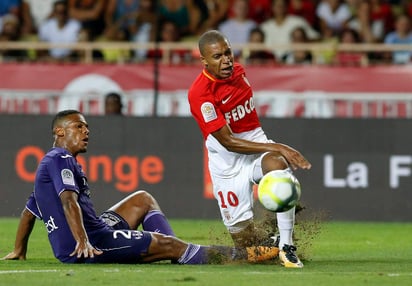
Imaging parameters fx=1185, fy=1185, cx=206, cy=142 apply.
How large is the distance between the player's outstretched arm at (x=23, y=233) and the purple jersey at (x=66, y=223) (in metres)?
0.29

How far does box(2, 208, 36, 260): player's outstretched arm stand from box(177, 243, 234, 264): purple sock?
1.40 metres

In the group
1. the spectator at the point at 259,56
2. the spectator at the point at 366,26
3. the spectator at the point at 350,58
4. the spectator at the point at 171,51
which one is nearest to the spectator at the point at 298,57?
the spectator at the point at 259,56

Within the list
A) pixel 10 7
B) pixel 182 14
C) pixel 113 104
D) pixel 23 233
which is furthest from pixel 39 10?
pixel 23 233

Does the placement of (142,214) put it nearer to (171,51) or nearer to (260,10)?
(171,51)

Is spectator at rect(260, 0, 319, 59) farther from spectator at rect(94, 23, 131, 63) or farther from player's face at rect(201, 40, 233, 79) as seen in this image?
player's face at rect(201, 40, 233, 79)

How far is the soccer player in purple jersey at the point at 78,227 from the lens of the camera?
1009 cm

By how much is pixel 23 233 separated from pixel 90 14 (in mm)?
9734

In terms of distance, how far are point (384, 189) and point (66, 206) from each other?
26.9ft

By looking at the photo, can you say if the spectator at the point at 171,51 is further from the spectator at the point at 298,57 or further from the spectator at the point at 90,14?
the spectator at the point at 298,57

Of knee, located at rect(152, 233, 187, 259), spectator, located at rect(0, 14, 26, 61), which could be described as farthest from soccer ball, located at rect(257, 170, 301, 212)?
spectator, located at rect(0, 14, 26, 61)

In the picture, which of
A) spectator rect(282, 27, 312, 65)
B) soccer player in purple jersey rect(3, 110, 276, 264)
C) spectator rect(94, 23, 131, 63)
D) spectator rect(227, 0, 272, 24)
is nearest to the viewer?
soccer player in purple jersey rect(3, 110, 276, 264)

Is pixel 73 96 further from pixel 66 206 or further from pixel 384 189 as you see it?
pixel 66 206

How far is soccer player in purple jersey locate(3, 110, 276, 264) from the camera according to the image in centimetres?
1009

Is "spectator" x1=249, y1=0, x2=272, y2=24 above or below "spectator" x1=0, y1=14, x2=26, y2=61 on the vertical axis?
above
